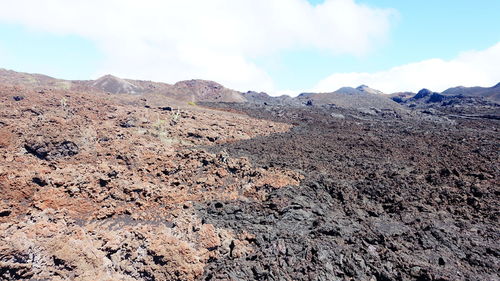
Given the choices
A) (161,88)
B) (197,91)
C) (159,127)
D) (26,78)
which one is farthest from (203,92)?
(159,127)

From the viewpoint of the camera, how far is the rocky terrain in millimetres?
6988

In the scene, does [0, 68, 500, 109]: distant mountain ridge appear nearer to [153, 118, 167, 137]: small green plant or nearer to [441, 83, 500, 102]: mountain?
[441, 83, 500, 102]: mountain

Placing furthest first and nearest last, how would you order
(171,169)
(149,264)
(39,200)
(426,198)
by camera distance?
(171,169) < (426,198) < (39,200) < (149,264)

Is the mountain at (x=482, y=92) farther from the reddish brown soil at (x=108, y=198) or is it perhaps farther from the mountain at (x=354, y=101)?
the reddish brown soil at (x=108, y=198)

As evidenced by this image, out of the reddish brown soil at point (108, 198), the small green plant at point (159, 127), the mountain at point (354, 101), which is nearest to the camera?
the reddish brown soil at point (108, 198)

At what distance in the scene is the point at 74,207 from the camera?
8312 millimetres

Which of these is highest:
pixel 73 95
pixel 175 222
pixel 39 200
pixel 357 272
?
pixel 73 95

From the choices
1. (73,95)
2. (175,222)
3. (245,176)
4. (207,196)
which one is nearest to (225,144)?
(245,176)

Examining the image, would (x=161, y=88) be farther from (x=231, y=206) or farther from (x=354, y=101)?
(x=231, y=206)

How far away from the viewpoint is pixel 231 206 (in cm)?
931

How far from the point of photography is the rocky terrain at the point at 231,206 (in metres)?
6.99

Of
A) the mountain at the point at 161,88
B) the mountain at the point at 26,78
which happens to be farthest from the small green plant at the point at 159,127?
the mountain at the point at 26,78

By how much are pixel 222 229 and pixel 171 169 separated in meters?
4.17

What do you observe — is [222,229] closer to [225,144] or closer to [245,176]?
[245,176]
